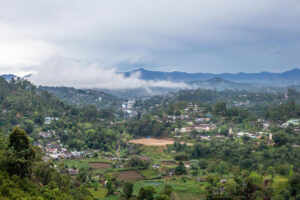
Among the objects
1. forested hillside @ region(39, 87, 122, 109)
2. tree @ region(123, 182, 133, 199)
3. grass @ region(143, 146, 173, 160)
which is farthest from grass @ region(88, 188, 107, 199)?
forested hillside @ region(39, 87, 122, 109)

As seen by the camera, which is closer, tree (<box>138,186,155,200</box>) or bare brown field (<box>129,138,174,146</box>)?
tree (<box>138,186,155,200</box>)

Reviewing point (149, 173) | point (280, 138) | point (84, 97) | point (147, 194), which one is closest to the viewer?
point (147, 194)

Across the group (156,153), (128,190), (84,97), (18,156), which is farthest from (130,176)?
(84,97)

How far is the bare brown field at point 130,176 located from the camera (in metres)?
26.2

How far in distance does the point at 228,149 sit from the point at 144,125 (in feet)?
65.9

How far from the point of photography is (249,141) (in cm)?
3369

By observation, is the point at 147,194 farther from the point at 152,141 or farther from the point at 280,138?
the point at 152,141

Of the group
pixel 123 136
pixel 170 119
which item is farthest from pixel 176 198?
pixel 170 119

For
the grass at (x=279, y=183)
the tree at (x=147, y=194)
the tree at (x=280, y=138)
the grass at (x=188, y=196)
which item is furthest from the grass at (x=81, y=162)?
the tree at (x=280, y=138)

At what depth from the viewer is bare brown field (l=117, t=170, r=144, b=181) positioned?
26172mm

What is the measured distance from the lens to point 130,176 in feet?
88.5

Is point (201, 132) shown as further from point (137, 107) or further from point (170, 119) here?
point (137, 107)

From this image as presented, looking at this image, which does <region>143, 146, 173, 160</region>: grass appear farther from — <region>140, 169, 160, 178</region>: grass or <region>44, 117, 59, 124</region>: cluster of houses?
<region>44, 117, 59, 124</region>: cluster of houses

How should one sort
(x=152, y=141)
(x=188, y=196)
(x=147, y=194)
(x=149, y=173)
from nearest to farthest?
1. (x=147, y=194)
2. (x=188, y=196)
3. (x=149, y=173)
4. (x=152, y=141)
